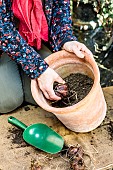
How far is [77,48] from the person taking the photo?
187 centimetres

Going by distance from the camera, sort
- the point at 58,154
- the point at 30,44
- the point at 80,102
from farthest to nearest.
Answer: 1. the point at 30,44
2. the point at 58,154
3. the point at 80,102

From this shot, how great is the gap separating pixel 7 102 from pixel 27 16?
0.42 m

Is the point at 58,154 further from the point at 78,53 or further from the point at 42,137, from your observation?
the point at 78,53

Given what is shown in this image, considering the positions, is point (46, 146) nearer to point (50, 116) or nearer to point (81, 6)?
point (50, 116)

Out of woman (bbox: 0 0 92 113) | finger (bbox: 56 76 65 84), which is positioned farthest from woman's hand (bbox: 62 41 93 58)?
finger (bbox: 56 76 65 84)

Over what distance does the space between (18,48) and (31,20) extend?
6.4 inches

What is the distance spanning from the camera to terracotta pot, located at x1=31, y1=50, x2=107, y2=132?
173 cm

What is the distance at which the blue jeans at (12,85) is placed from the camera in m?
2.01

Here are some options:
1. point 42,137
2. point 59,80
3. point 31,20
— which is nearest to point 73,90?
point 59,80

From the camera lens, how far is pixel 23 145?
1.89 meters

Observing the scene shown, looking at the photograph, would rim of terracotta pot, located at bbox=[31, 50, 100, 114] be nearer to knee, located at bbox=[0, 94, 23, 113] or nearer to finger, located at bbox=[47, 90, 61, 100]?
finger, located at bbox=[47, 90, 61, 100]

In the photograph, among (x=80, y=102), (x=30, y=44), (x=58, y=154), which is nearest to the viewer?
(x=80, y=102)

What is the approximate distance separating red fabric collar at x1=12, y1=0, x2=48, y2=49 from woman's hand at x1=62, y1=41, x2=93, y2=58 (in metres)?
0.13

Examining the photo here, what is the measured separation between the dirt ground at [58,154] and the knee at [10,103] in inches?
1.5
